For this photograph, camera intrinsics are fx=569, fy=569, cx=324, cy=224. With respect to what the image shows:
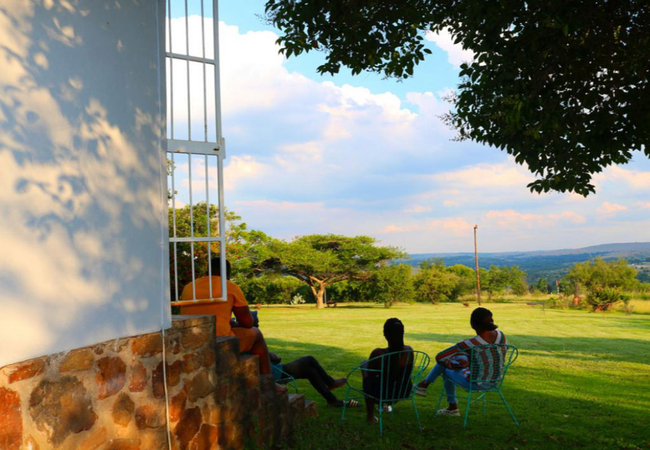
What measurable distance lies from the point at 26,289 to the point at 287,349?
11070 mm

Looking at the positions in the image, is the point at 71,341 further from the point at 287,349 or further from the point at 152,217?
the point at 287,349

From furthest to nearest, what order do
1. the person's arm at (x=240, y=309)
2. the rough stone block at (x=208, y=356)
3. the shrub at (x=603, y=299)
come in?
the shrub at (x=603, y=299)
the person's arm at (x=240, y=309)
the rough stone block at (x=208, y=356)

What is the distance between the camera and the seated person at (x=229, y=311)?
472 cm

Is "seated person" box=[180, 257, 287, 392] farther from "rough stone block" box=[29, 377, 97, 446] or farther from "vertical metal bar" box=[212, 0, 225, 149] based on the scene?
"rough stone block" box=[29, 377, 97, 446]

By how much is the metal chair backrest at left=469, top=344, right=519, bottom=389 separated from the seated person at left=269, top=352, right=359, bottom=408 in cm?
142

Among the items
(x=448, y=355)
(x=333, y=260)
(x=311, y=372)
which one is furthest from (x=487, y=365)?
(x=333, y=260)

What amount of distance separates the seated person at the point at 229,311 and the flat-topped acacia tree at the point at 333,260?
39.0 metres

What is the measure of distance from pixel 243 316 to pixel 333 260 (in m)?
Result: 40.0

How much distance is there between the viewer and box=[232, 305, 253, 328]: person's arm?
5.02 metres

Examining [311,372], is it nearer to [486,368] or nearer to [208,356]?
[486,368]

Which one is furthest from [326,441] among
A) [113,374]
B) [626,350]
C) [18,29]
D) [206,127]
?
[626,350]

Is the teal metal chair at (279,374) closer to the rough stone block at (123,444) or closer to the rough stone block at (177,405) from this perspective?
the rough stone block at (177,405)

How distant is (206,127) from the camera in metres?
4.62

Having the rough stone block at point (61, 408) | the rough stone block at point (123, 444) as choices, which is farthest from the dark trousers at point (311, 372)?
the rough stone block at point (61, 408)
